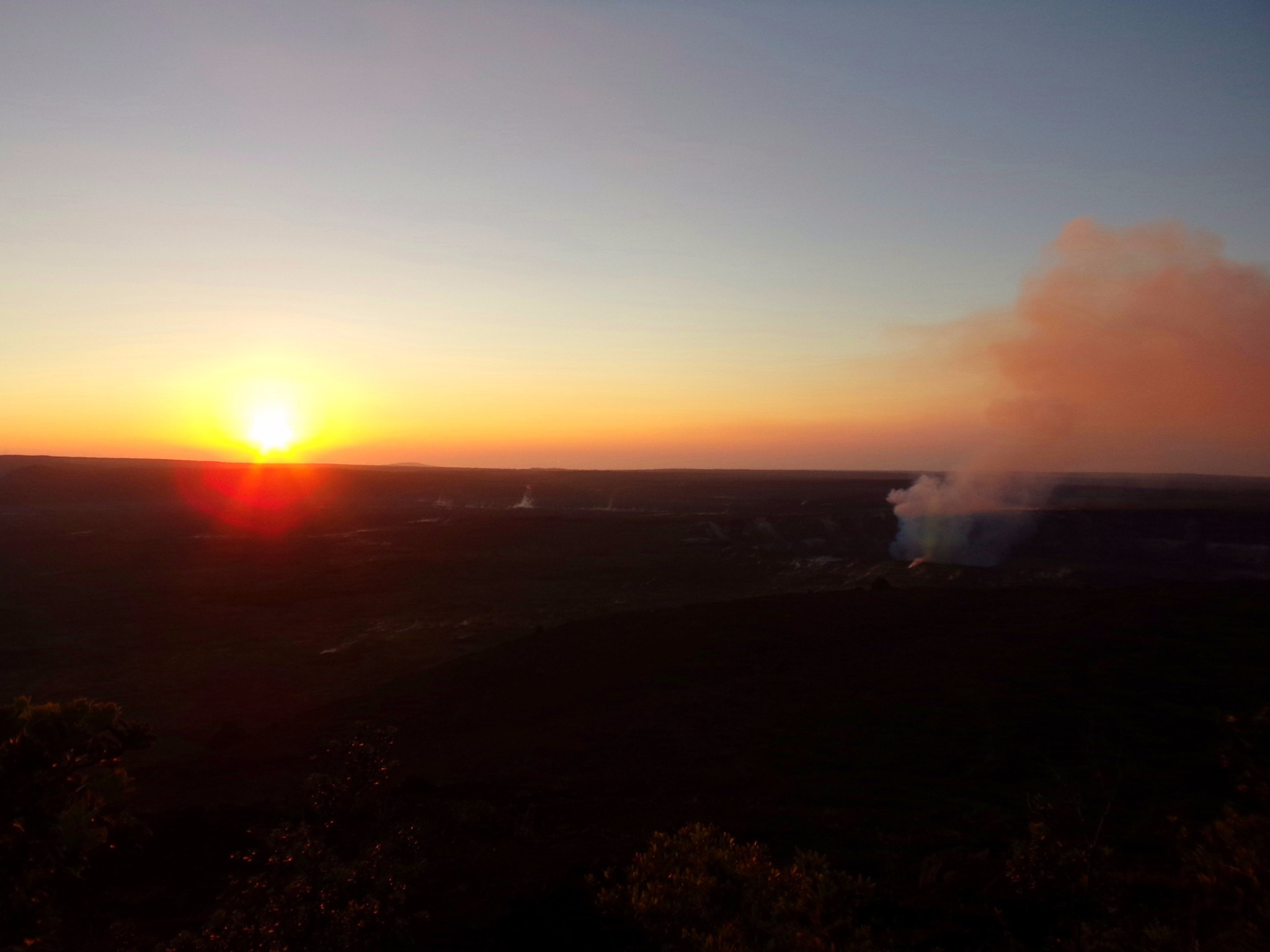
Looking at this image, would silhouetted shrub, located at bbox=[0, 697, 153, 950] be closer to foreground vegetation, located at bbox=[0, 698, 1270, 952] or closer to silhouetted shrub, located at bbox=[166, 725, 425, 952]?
foreground vegetation, located at bbox=[0, 698, 1270, 952]

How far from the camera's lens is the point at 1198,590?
36.6 meters

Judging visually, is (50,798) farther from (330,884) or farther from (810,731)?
(810,731)

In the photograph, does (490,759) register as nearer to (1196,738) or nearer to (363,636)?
(1196,738)

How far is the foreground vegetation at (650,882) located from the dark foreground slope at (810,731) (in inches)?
30.9

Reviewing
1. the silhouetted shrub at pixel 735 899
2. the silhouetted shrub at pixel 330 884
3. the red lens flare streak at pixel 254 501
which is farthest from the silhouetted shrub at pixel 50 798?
the red lens flare streak at pixel 254 501

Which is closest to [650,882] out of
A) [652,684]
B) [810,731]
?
[810,731]

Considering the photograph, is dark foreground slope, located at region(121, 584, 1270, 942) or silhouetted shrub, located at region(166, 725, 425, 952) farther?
dark foreground slope, located at region(121, 584, 1270, 942)

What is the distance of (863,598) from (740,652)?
10053 millimetres

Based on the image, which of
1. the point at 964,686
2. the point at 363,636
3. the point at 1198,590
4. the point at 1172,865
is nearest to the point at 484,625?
the point at 363,636

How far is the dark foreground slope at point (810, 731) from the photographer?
1688cm

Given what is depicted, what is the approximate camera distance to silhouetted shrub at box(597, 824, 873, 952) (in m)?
11.7

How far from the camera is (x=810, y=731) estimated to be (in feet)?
80.7

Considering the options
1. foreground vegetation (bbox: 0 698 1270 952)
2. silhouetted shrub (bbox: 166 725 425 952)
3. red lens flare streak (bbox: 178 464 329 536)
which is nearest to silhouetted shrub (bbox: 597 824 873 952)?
foreground vegetation (bbox: 0 698 1270 952)

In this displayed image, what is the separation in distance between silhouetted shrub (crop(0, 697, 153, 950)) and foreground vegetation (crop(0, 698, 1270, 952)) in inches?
1.0
